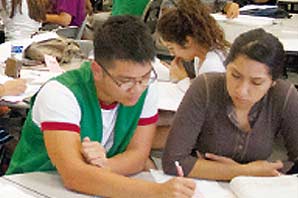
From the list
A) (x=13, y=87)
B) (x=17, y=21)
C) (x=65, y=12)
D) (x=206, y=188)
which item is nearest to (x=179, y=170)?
(x=206, y=188)

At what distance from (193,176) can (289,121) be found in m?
0.39

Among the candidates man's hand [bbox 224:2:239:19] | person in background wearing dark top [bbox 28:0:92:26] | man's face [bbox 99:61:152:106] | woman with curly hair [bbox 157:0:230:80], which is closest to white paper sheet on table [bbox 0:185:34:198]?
man's face [bbox 99:61:152:106]

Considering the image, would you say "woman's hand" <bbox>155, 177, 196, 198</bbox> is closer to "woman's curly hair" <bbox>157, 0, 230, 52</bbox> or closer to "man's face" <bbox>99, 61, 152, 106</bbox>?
"man's face" <bbox>99, 61, 152, 106</bbox>

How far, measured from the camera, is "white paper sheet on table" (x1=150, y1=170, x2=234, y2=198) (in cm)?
153

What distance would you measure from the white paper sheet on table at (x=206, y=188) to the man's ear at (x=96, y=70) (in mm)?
364

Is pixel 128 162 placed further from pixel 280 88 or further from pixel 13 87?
pixel 13 87

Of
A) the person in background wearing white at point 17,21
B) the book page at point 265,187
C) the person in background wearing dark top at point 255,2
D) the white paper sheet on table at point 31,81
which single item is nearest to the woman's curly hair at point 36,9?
the person in background wearing white at point 17,21

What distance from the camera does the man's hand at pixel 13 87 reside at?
2465mm

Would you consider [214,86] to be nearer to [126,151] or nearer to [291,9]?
[126,151]

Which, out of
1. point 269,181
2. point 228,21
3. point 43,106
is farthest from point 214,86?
point 228,21

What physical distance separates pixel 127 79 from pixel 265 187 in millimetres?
495

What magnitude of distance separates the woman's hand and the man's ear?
0.38 meters

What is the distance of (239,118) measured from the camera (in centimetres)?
179

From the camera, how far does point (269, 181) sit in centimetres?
155
